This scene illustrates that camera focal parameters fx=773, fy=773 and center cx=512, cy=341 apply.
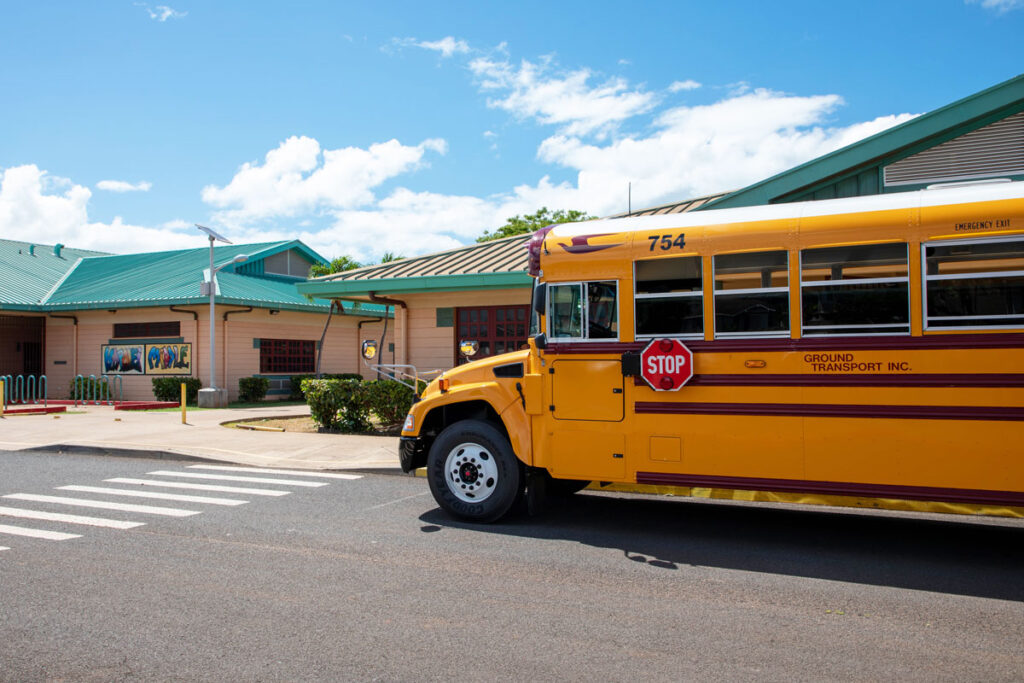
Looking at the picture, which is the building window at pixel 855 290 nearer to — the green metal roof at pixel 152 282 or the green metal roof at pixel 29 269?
the green metal roof at pixel 152 282

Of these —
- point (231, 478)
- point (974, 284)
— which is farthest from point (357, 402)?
point (974, 284)

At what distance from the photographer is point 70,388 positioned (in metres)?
27.4

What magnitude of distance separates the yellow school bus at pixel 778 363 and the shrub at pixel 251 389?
65.6 ft

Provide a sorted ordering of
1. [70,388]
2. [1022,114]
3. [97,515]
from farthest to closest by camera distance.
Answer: [70,388] → [1022,114] → [97,515]

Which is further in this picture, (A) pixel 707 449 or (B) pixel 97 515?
(B) pixel 97 515

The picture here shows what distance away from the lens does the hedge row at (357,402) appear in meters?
15.3

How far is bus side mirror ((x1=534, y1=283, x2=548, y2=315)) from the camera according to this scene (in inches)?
287

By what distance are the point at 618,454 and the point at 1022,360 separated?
3179 millimetres

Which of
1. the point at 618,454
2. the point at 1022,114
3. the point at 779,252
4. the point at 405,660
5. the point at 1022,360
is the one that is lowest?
the point at 405,660

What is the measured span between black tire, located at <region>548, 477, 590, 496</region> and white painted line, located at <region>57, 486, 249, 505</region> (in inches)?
137

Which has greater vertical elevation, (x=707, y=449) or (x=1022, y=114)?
(x=1022, y=114)

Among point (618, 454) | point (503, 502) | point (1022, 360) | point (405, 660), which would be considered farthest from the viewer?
point (503, 502)

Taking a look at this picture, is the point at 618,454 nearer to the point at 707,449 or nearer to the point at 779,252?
the point at 707,449

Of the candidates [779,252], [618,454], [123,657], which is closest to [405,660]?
[123,657]
